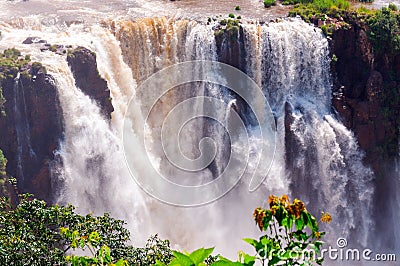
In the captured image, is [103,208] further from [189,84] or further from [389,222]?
[389,222]

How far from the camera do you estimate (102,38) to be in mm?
24500

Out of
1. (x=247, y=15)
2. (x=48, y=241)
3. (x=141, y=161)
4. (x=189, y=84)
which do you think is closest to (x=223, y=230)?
(x=141, y=161)

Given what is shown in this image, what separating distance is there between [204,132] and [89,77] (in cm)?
485

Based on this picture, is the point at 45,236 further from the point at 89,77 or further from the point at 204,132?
the point at 204,132

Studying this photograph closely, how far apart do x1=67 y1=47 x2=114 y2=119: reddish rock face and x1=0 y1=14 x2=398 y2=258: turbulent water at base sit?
31 centimetres

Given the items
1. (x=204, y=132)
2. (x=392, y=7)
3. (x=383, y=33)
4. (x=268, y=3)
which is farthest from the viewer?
(x=268, y=3)

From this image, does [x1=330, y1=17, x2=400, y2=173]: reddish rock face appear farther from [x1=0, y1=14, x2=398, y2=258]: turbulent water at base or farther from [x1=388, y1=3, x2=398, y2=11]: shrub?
[x1=388, y1=3, x2=398, y2=11]: shrub

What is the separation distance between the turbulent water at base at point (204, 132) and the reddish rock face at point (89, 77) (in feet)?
1.03

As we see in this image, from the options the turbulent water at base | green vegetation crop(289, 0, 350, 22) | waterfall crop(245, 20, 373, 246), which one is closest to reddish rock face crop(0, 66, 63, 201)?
the turbulent water at base

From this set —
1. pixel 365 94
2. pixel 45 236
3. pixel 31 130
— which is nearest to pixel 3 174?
pixel 31 130

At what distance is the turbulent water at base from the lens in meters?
22.8

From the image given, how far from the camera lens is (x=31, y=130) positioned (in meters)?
21.8

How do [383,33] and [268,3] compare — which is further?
[268,3]

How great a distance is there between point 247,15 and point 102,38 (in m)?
6.64
